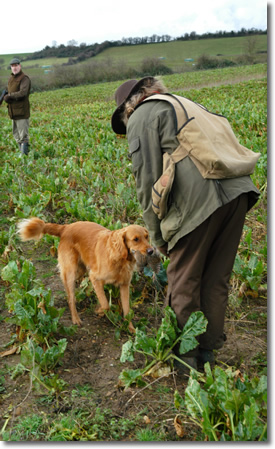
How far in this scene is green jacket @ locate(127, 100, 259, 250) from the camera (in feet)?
10.5

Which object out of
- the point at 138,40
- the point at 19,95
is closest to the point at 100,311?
the point at 138,40

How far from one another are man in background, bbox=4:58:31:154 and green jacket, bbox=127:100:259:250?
28.3ft

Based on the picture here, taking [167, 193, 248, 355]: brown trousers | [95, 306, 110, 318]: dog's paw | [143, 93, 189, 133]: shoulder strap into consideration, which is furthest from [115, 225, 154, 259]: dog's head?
[143, 93, 189, 133]: shoulder strap

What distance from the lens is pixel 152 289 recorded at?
5133mm

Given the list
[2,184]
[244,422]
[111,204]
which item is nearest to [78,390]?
Result: [244,422]

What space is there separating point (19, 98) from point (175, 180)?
9.25m

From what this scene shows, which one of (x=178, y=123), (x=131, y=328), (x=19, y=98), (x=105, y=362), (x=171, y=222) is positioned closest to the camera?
(x=178, y=123)

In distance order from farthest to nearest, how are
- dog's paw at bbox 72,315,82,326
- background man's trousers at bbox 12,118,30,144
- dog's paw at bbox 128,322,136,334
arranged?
background man's trousers at bbox 12,118,30,144 < dog's paw at bbox 72,315,82,326 < dog's paw at bbox 128,322,136,334

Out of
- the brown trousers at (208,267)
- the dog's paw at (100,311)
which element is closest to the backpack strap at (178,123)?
the brown trousers at (208,267)

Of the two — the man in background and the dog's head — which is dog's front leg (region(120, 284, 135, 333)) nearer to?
the dog's head

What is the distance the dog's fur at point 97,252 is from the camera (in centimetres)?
409

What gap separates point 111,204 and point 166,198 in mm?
3840

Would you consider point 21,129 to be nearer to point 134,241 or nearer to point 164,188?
point 134,241

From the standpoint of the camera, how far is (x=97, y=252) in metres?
4.41
